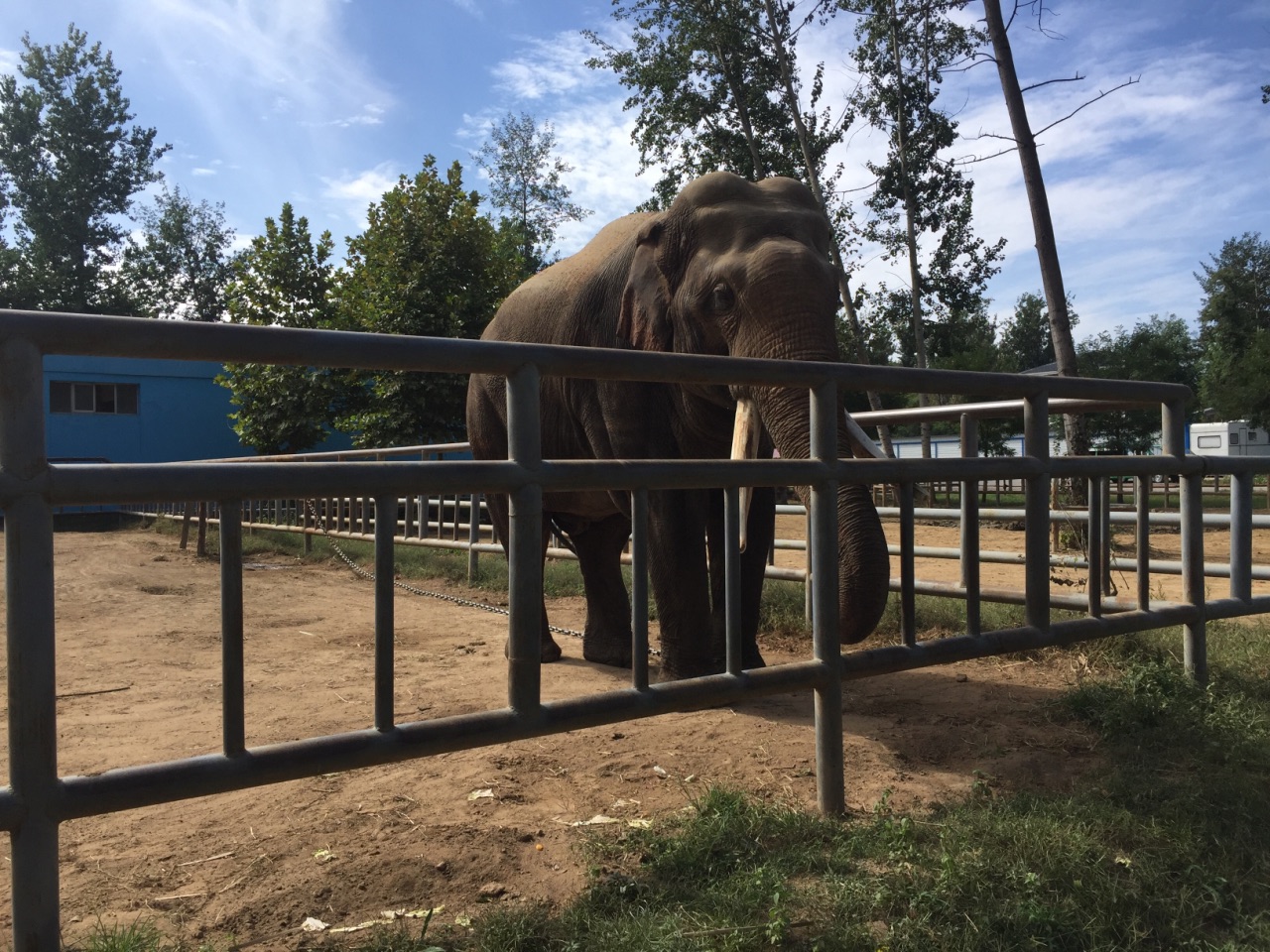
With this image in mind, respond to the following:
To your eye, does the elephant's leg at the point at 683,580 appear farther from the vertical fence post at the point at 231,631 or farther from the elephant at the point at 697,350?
the vertical fence post at the point at 231,631

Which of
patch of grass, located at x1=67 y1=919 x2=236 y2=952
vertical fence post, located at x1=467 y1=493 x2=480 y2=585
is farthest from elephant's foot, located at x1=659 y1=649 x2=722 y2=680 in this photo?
vertical fence post, located at x1=467 y1=493 x2=480 y2=585

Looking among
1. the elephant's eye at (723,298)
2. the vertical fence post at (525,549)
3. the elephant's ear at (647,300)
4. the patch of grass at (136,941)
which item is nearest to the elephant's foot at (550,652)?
the elephant's ear at (647,300)

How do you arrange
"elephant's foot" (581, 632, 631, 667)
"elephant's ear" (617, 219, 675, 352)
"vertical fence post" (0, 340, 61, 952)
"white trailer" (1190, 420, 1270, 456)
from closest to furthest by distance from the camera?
1. "vertical fence post" (0, 340, 61, 952)
2. "elephant's ear" (617, 219, 675, 352)
3. "elephant's foot" (581, 632, 631, 667)
4. "white trailer" (1190, 420, 1270, 456)

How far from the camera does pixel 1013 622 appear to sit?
17.9ft

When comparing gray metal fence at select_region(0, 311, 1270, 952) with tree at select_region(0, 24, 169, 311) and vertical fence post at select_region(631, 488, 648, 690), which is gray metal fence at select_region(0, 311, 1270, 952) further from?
tree at select_region(0, 24, 169, 311)

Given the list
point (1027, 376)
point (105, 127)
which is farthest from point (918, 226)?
point (105, 127)

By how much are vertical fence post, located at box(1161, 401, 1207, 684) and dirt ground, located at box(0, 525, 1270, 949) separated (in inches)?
23.5

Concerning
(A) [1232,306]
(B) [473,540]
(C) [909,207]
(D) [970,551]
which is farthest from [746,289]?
(A) [1232,306]

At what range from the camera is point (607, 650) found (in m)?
5.68

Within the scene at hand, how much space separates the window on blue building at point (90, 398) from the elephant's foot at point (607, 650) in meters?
23.5

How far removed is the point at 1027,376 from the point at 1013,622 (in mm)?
2690

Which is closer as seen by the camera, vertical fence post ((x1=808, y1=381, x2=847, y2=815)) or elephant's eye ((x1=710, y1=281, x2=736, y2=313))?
vertical fence post ((x1=808, y1=381, x2=847, y2=815))

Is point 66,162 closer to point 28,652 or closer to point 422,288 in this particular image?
point 422,288

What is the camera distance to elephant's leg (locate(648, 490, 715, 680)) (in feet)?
14.3
